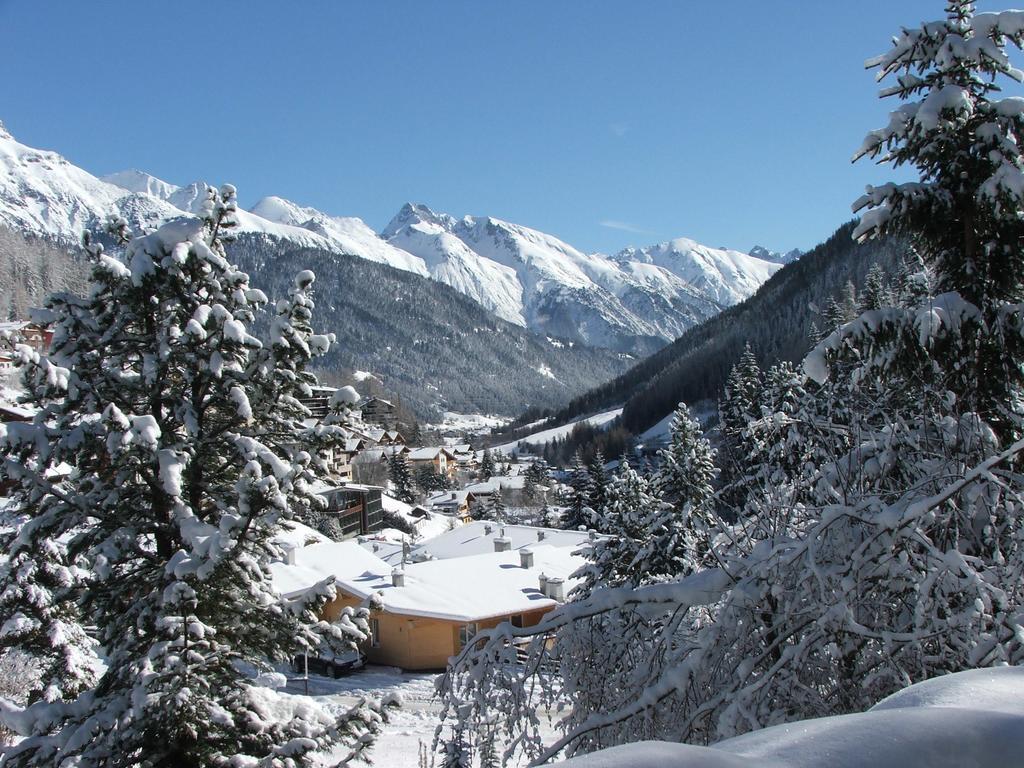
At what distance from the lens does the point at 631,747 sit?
4.75ft

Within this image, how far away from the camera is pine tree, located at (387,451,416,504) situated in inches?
2876

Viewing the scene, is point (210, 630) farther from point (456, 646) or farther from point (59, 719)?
point (456, 646)

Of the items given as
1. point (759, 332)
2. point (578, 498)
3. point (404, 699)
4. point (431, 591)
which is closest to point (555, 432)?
point (759, 332)

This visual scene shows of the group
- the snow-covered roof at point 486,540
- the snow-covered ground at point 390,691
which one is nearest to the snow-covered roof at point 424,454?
the snow-covered roof at point 486,540

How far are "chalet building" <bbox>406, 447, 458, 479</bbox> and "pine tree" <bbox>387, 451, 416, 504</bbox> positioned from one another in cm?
1787

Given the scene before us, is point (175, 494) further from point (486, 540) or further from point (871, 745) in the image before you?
point (486, 540)

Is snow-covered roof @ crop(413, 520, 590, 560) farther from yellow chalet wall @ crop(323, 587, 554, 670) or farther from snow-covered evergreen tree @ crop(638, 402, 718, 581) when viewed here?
snow-covered evergreen tree @ crop(638, 402, 718, 581)

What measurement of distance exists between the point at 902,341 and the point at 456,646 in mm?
22556

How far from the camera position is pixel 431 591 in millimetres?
27172

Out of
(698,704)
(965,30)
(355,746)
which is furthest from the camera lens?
(355,746)

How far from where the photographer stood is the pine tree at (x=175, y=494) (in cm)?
601

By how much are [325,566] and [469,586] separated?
21.5ft

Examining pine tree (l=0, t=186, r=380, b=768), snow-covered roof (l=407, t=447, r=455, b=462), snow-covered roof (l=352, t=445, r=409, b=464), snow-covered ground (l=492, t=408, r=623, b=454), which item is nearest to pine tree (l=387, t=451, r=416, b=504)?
snow-covered roof (l=352, t=445, r=409, b=464)

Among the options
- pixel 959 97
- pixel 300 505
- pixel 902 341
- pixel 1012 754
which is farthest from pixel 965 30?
pixel 300 505
